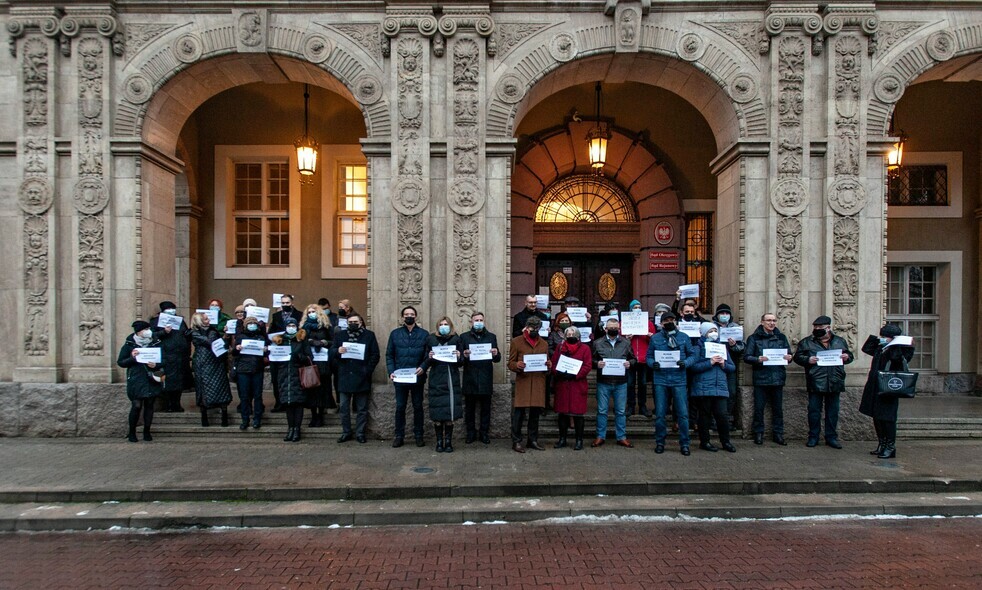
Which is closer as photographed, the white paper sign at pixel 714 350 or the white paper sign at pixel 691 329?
the white paper sign at pixel 714 350

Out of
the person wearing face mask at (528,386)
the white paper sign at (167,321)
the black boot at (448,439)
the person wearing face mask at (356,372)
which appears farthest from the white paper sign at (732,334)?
the white paper sign at (167,321)

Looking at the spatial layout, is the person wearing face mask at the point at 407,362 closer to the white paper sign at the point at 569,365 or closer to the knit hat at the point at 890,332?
the white paper sign at the point at 569,365

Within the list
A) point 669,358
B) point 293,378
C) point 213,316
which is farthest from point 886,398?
point 213,316

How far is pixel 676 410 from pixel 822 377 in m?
2.35

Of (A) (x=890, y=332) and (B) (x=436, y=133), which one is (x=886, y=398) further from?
(B) (x=436, y=133)

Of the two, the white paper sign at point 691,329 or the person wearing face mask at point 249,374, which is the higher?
the white paper sign at point 691,329

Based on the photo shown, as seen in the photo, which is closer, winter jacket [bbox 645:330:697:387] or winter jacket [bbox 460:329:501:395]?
winter jacket [bbox 645:330:697:387]

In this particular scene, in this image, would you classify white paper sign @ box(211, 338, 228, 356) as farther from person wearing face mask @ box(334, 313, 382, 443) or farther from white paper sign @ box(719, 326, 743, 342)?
white paper sign @ box(719, 326, 743, 342)

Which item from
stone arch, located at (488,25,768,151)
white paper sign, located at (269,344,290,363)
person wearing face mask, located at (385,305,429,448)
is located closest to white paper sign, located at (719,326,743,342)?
stone arch, located at (488,25,768,151)

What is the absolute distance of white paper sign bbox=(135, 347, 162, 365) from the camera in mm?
8992

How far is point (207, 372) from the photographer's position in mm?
9508

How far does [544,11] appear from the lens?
32.6ft

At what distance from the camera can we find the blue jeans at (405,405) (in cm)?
901

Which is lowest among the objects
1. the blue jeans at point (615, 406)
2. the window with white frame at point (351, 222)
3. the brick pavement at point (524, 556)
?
the brick pavement at point (524, 556)
